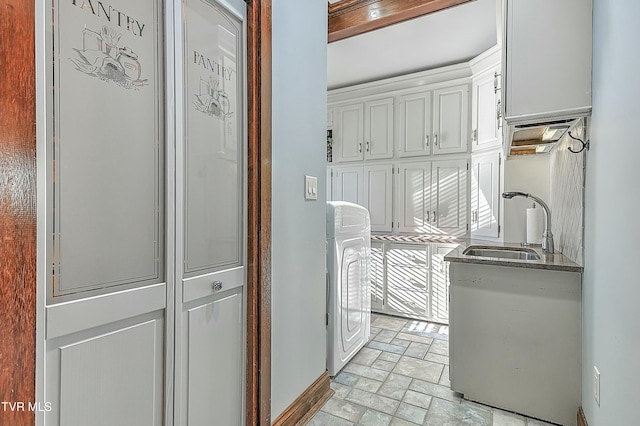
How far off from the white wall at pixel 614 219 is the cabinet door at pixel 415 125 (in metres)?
1.92

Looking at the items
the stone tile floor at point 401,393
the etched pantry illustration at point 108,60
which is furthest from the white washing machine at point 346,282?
the etched pantry illustration at point 108,60

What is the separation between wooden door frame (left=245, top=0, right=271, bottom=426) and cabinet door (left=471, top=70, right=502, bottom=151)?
2.25 meters

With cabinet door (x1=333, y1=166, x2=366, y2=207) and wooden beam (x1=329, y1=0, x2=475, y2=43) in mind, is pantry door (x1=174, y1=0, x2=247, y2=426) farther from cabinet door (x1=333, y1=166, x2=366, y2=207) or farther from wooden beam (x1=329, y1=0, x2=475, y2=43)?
cabinet door (x1=333, y1=166, x2=366, y2=207)

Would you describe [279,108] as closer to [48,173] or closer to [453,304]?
[48,173]

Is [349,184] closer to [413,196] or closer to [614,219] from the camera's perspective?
[413,196]

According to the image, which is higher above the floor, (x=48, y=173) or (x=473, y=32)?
A: (x=473, y=32)

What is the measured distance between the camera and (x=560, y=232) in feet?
7.34

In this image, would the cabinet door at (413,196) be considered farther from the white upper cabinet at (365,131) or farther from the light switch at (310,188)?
the light switch at (310,188)

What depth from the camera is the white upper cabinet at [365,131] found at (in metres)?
3.57

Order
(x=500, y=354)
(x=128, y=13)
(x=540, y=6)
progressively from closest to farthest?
(x=128, y=13) < (x=540, y=6) < (x=500, y=354)

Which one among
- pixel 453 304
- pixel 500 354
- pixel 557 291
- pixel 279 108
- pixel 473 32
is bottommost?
pixel 500 354

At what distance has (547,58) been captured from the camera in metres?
1.50

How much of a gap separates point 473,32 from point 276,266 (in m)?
2.47

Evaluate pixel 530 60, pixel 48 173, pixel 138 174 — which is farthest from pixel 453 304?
pixel 48 173
